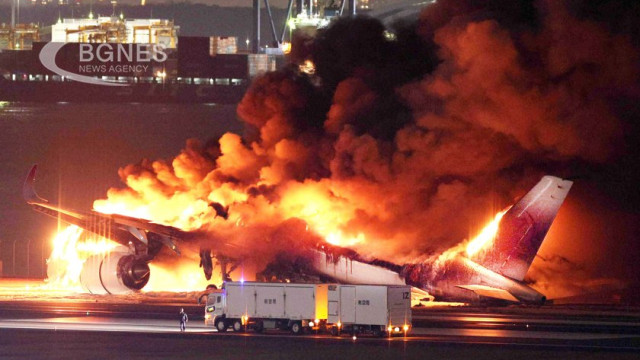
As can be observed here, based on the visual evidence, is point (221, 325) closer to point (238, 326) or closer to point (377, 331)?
point (238, 326)

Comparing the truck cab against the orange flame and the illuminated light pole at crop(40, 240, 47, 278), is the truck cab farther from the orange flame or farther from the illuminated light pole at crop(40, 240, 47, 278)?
the illuminated light pole at crop(40, 240, 47, 278)

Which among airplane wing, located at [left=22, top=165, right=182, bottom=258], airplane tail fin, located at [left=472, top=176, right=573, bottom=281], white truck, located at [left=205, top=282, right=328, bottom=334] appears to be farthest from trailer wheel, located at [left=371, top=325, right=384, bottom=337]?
airplane wing, located at [left=22, top=165, right=182, bottom=258]

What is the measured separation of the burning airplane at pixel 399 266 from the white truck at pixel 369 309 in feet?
36.6

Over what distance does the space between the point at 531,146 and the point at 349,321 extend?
1844 centimetres

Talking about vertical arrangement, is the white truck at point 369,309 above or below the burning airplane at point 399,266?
below

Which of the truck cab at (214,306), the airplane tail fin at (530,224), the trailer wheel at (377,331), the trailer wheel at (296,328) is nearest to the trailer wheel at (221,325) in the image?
the truck cab at (214,306)

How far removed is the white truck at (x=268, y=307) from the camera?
5372cm

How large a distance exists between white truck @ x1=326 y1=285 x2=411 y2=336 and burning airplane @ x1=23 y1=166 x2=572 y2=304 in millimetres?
11149

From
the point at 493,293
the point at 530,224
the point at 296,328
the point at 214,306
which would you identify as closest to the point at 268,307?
the point at 296,328

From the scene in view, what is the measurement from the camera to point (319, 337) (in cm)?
5216

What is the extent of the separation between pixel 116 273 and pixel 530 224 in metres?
27.8

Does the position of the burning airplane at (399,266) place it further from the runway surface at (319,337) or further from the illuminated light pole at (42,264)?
the illuminated light pole at (42,264)

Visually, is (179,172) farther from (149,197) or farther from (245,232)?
(245,232)

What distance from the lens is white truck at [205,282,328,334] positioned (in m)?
53.7
